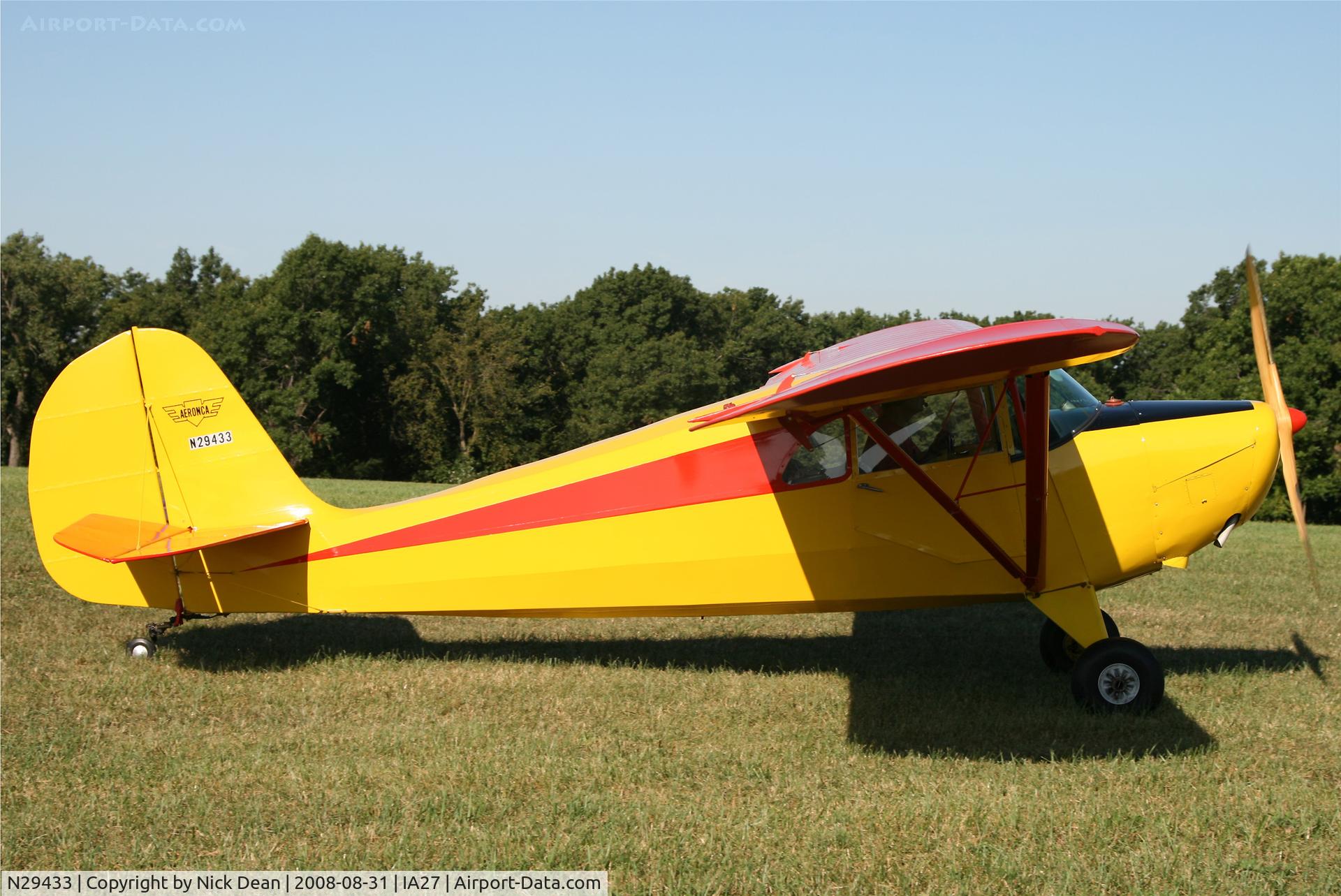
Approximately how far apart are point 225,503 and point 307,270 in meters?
46.2

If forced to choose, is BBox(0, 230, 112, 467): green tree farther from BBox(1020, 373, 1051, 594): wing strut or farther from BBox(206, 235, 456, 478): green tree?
BBox(1020, 373, 1051, 594): wing strut

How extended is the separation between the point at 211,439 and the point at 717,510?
384 centimetres

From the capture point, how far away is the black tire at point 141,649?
775 centimetres

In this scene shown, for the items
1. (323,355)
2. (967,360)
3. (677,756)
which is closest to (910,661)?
(677,756)

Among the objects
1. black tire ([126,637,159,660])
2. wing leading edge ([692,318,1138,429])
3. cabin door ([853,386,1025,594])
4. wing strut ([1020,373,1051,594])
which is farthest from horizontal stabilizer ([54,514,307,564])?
wing strut ([1020,373,1051,594])

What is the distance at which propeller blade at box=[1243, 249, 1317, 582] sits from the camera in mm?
6562

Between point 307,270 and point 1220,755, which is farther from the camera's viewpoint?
point 307,270

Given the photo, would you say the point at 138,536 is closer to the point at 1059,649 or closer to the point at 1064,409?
the point at 1064,409

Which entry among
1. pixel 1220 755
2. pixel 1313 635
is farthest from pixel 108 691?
pixel 1313 635

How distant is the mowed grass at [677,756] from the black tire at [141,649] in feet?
0.42

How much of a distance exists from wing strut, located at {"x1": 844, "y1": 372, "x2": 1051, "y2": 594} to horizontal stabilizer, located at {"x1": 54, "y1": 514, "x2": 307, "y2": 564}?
4.29m

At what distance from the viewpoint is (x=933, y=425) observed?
6.76 metres

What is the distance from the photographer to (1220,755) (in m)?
5.68

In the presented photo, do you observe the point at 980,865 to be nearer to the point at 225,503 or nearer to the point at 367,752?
the point at 367,752
